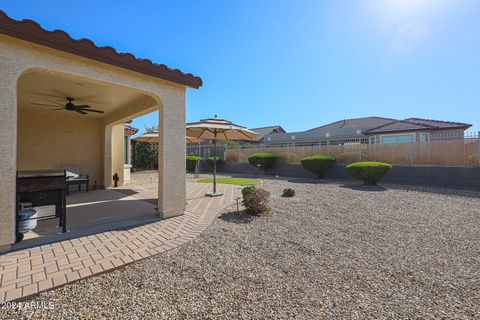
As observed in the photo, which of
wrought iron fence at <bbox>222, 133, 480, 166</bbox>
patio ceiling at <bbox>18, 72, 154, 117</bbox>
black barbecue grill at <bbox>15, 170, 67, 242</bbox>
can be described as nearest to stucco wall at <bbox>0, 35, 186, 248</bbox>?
black barbecue grill at <bbox>15, 170, 67, 242</bbox>

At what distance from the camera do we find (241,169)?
62.0ft

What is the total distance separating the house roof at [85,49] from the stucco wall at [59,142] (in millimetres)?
5986

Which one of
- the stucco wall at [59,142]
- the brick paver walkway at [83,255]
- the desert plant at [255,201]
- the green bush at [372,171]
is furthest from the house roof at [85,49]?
the green bush at [372,171]

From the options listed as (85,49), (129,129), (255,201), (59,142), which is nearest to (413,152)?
(255,201)

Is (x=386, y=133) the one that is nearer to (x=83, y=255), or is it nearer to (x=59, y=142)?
(x=83, y=255)

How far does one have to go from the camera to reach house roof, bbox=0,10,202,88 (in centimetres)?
296

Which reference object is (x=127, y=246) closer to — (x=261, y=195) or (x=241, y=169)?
(x=261, y=195)

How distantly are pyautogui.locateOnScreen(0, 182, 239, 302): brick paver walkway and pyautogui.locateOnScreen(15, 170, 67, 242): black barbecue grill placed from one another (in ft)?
2.36

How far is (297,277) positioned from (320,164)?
11.6 meters

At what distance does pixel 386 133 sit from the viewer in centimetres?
1738

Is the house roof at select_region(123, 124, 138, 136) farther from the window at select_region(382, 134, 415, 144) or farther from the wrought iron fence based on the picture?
the window at select_region(382, 134, 415, 144)

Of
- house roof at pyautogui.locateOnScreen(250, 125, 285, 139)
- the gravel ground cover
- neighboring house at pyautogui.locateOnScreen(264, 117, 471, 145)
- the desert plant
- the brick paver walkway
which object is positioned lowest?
the gravel ground cover

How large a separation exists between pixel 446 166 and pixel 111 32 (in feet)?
48.6

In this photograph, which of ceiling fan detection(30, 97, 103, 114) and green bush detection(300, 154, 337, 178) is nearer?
ceiling fan detection(30, 97, 103, 114)
